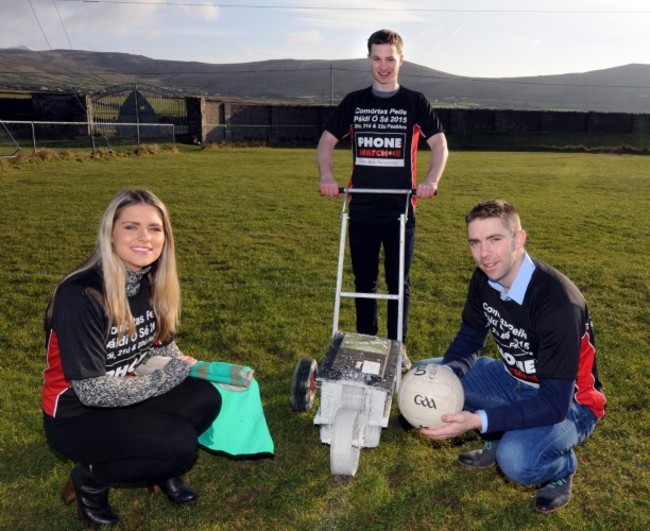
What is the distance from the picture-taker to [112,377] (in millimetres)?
3234

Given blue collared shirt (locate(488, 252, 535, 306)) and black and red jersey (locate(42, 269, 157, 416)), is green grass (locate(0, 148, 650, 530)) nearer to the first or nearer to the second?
black and red jersey (locate(42, 269, 157, 416))

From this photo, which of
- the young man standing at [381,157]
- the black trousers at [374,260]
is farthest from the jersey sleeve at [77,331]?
the black trousers at [374,260]

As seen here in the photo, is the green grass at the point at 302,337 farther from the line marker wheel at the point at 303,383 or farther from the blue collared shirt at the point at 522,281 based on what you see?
the blue collared shirt at the point at 522,281

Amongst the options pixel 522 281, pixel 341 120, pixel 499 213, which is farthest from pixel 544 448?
pixel 341 120

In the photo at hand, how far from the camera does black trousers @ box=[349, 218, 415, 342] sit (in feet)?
17.7

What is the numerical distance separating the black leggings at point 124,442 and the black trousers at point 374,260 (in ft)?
8.17

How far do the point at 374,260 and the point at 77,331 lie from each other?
118 inches

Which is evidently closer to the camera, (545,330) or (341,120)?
(545,330)

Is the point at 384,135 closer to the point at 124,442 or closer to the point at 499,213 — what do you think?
the point at 499,213

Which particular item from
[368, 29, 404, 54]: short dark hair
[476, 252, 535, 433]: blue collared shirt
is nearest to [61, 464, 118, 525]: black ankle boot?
[476, 252, 535, 433]: blue collared shirt

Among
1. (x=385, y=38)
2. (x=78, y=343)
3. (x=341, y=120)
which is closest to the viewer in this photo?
(x=78, y=343)

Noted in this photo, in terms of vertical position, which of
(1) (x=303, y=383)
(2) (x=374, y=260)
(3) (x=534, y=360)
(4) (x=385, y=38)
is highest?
(4) (x=385, y=38)

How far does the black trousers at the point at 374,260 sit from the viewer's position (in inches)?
213

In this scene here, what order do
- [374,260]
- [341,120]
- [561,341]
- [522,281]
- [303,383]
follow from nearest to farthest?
[561,341] < [522,281] < [303,383] < [341,120] < [374,260]
